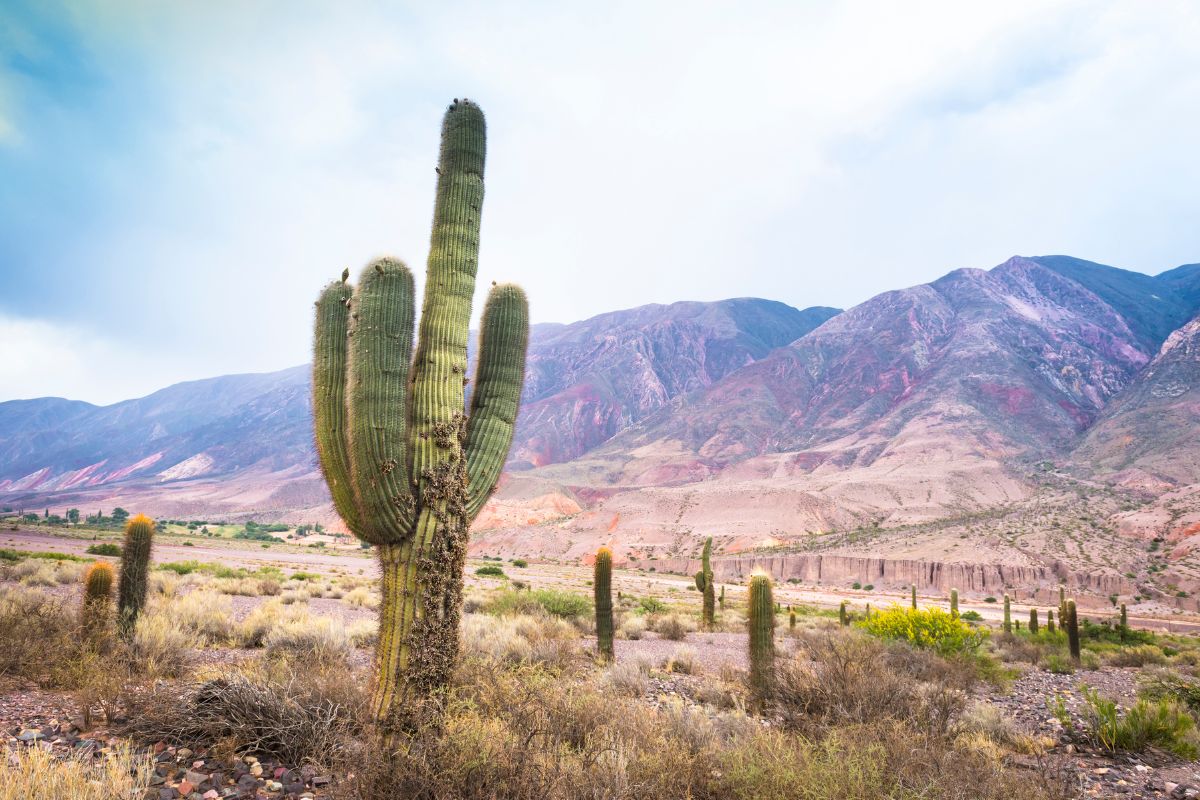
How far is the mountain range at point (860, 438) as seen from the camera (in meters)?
63.2

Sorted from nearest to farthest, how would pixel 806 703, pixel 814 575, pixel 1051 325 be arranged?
1. pixel 806 703
2. pixel 814 575
3. pixel 1051 325

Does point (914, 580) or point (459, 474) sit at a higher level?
point (459, 474)

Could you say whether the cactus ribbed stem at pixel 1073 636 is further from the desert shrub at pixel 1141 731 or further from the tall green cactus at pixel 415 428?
the tall green cactus at pixel 415 428

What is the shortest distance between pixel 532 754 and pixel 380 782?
40.3 inches

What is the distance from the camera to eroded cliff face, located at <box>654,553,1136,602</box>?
43.6 metres

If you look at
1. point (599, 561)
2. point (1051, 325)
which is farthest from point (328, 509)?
point (1051, 325)

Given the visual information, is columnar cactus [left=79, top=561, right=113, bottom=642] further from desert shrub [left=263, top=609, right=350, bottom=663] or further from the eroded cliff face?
the eroded cliff face

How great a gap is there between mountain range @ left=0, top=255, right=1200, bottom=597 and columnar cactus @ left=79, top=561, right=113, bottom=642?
54.2 meters

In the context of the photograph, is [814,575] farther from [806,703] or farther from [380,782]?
[380,782]

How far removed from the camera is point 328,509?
112 meters

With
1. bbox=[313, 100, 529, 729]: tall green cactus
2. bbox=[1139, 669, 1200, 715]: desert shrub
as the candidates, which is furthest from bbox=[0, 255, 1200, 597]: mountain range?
bbox=[313, 100, 529, 729]: tall green cactus

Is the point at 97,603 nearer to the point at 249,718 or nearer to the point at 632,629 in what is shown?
the point at 249,718

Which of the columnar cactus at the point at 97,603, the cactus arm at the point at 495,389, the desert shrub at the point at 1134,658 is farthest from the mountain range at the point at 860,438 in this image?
the columnar cactus at the point at 97,603

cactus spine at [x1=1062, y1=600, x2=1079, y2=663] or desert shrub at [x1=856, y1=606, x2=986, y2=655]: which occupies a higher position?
desert shrub at [x1=856, y1=606, x2=986, y2=655]
